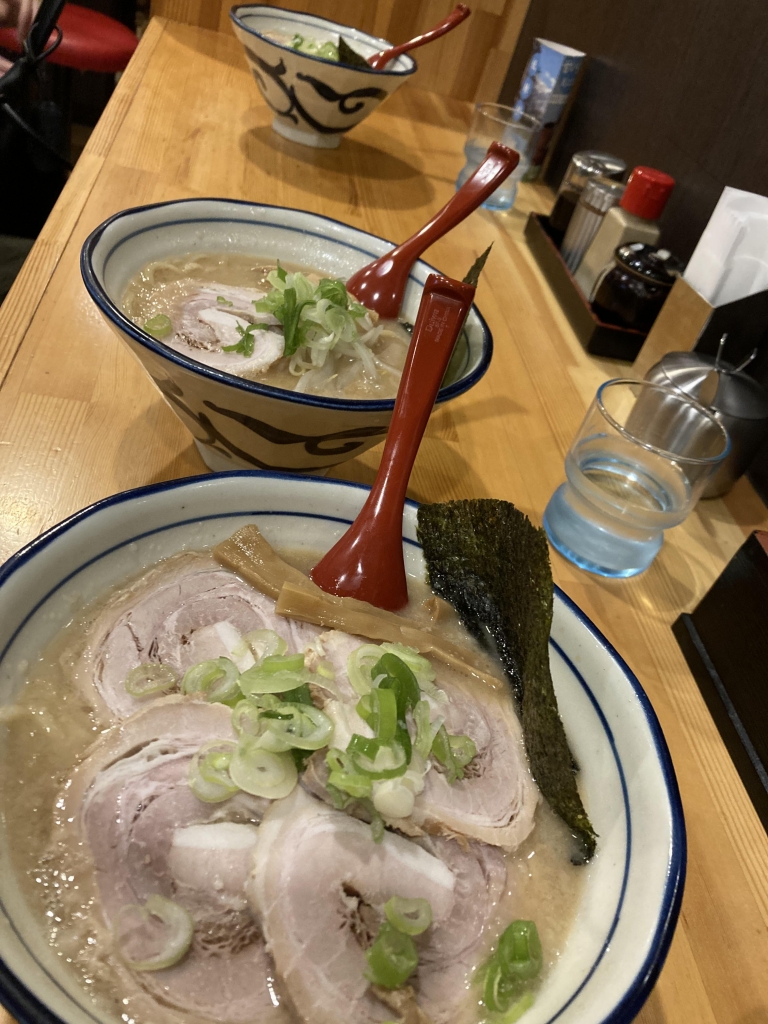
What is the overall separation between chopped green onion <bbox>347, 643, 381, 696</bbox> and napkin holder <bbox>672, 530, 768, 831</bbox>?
0.50 m

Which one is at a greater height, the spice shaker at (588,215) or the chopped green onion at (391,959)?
the spice shaker at (588,215)

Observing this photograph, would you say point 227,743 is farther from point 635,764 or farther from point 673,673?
point 673,673

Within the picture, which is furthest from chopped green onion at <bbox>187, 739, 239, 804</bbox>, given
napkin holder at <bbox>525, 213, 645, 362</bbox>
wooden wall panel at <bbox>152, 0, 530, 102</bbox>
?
wooden wall panel at <bbox>152, 0, 530, 102</bbox>

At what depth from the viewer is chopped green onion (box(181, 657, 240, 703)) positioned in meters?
0.60

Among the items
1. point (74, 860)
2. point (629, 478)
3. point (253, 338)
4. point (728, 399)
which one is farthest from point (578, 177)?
point (74, 860)

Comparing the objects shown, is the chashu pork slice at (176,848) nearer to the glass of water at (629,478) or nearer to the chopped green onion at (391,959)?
the chopped green onion at (391,959)

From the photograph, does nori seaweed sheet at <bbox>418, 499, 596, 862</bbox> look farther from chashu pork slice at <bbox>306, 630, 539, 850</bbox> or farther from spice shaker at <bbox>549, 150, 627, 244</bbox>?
spice shaker at <bbox>549, 150, 627, 244</bbox>

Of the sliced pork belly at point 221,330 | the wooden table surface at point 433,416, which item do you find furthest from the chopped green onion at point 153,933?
the sliced pork belly at point 221,330

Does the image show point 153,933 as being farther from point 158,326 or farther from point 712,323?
point 712,323

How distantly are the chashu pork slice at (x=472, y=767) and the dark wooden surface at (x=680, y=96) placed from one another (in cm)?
126

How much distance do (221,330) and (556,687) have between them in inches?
24.4

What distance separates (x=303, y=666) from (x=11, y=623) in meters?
0.22

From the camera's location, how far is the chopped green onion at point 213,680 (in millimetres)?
602

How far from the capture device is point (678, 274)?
1.51 meters
